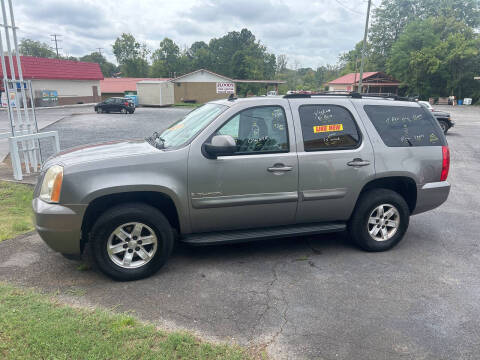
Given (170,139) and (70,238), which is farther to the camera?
(170,139)

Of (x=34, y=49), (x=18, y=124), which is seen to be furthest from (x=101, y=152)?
(x=34, y=49)

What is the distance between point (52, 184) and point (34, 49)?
103599 mm

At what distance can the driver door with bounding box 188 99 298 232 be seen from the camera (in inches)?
152

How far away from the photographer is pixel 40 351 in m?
2.63

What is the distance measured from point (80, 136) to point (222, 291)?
1450cm

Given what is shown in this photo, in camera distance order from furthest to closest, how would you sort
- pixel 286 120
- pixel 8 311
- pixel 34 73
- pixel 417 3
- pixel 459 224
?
pixel 417 3 < pixel 34 73 < pixel 459 224 < pixel 286 120 < pixel 8 311

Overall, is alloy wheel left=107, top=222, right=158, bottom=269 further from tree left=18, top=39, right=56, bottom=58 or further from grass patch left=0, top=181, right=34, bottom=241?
tree left=18, top=39, right=56, bottom=58

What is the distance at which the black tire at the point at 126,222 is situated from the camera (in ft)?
11.9

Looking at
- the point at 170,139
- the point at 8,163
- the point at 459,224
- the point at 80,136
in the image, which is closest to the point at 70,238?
the point at 170,139

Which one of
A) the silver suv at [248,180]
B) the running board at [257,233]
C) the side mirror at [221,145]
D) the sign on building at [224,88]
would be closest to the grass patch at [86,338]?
the silver suv at [248,180]

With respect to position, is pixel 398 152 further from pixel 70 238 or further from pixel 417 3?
pixel 417 3

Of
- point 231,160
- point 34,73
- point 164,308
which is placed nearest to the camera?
point 164,308

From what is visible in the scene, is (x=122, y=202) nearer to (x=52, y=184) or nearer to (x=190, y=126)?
(x=52, y=184)

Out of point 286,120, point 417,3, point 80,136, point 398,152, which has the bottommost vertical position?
point 80,136
